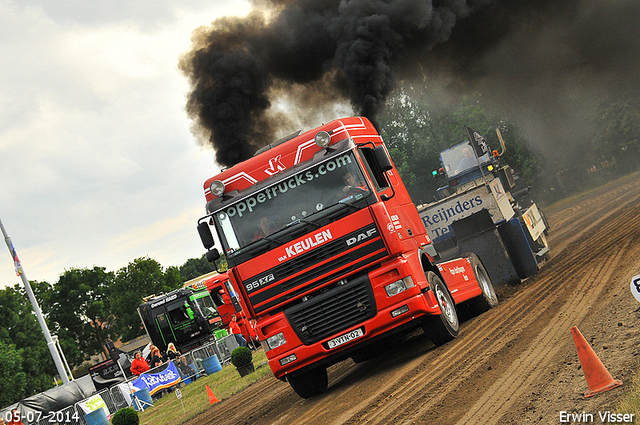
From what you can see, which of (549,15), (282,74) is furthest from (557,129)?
(282,74)

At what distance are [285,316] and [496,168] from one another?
655 inches

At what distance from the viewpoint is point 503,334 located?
28.1 feet

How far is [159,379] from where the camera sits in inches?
703

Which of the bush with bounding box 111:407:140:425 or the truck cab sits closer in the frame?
the bush with bounding box 111:407:140:425

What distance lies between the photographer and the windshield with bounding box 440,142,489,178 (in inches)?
991

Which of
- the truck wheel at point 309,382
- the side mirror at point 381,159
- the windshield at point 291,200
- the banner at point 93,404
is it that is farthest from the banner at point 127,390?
the side mirror at point 381,159

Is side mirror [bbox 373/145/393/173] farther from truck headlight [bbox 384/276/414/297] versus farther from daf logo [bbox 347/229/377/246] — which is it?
truck headlight [bbox 384/276/414/297]

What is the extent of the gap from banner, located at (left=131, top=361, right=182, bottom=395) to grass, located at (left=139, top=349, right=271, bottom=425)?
348 mm

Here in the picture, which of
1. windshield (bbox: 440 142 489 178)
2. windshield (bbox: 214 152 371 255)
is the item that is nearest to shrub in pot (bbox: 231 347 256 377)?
windshield (bbox: 214 152 371 255)

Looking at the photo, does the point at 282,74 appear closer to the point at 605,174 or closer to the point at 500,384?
the point at 500,384

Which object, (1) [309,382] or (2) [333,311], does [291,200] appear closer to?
(2) [333,311]

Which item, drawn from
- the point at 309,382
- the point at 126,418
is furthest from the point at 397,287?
the point at 126,418

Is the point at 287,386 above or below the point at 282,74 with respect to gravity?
below

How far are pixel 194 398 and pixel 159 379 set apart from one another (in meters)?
3.48
